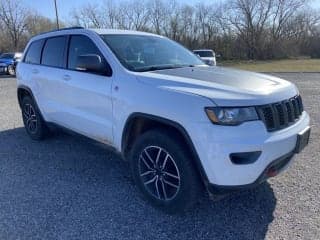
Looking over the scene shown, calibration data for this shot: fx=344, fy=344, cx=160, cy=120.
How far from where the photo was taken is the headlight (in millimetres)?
2881

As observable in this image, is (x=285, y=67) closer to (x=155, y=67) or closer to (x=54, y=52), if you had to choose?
(x=54, y=52)

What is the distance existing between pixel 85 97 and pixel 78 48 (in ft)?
2.61

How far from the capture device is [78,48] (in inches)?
181

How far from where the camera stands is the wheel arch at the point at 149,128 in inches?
120

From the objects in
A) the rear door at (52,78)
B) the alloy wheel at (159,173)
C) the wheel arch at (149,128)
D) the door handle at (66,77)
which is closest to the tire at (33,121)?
the rear door at (52,78)

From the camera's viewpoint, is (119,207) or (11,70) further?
(11,70)

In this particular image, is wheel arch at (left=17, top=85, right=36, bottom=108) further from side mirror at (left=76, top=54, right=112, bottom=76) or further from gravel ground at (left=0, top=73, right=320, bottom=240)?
side mirror at (left=76, top=54, right=112, bottom=76)

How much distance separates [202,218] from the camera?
11.1ft

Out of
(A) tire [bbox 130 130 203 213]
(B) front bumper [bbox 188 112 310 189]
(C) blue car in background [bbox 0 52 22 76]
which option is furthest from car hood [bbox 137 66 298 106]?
(C) blue car in background [bbox 0 52 22 76]

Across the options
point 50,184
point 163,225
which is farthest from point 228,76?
point 50,184

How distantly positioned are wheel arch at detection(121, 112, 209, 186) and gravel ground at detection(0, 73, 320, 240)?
0.51 meters

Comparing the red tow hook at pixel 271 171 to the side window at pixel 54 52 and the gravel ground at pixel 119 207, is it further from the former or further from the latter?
the side window at pixel 54 52

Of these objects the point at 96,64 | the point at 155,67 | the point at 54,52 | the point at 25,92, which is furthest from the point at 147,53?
the point at 25,92

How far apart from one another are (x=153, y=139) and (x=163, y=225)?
82 cm
